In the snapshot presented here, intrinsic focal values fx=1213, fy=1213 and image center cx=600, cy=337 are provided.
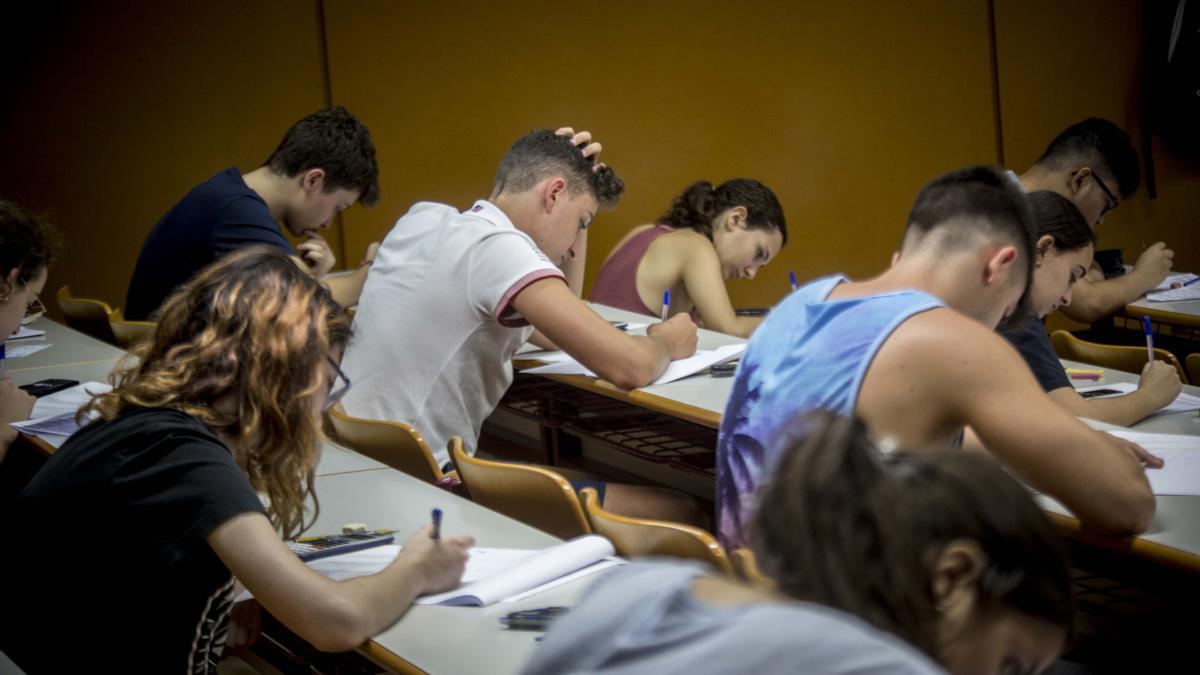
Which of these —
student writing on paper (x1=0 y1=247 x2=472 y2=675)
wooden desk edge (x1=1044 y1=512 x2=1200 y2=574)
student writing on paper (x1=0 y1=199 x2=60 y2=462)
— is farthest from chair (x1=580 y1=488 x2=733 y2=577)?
student writing on paper (x1=0 y1=199 x2=60 y2=462)

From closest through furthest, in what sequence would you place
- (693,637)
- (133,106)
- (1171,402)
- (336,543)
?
(693,637) < (336,543) < (1171,402) < (133,106)

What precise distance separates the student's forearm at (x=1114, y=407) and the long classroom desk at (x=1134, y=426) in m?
0.03

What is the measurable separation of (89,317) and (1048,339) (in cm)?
380

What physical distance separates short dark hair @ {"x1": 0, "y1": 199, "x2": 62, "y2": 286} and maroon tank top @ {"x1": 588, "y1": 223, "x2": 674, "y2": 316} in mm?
2111

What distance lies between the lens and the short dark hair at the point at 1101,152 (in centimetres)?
403

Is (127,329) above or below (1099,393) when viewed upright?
above

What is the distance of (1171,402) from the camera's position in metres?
2.83

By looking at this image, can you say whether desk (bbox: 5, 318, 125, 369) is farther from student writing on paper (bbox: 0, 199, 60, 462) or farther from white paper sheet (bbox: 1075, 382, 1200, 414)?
white paper sheet (bbox: 1075, 382, 1200, 414)

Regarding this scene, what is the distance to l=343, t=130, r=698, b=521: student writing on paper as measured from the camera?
3004 millimetres

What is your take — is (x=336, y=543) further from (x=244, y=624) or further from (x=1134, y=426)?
(x=1134, y=426)

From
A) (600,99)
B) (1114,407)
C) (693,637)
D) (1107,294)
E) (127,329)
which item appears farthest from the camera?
(600,99)

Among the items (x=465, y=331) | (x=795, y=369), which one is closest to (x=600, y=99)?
(x=465, y=331)

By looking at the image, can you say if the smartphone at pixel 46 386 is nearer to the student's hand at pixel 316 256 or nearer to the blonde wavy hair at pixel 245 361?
the student's hand at pixel 316 256

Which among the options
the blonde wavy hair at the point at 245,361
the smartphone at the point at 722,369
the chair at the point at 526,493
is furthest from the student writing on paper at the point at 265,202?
the blonde wavy hair at the point at 245,361
